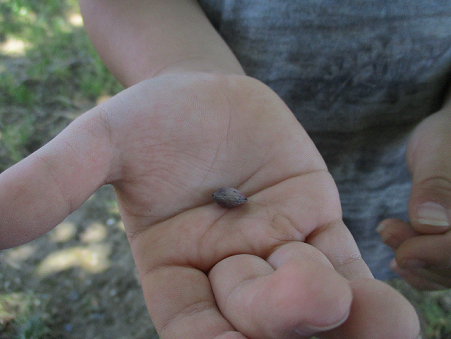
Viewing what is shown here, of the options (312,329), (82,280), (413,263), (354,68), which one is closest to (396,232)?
(413,263)

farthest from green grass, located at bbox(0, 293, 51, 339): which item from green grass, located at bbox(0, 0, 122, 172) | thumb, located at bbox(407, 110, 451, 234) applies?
thumb, located at bbox(407, 110, 451, 234)

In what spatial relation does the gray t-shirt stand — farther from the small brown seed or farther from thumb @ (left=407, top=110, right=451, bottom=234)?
the small brown seed

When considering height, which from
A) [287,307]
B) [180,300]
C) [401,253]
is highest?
[287,307]

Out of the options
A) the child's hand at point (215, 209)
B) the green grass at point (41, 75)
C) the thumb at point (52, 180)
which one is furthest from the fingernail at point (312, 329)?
the green grass at point (41, 75)

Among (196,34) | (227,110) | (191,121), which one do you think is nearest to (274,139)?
(227,110)

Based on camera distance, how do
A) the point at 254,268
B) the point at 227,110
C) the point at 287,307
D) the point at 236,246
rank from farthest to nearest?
1. the point at 227,110
2. the point at 236,246
3. the point at 254,268
4. the point at 287,307

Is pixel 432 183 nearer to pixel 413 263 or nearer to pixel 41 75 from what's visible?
pixel 413 263

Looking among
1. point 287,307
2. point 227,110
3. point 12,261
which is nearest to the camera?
point 287,307

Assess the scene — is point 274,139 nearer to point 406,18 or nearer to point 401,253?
point 401,253
